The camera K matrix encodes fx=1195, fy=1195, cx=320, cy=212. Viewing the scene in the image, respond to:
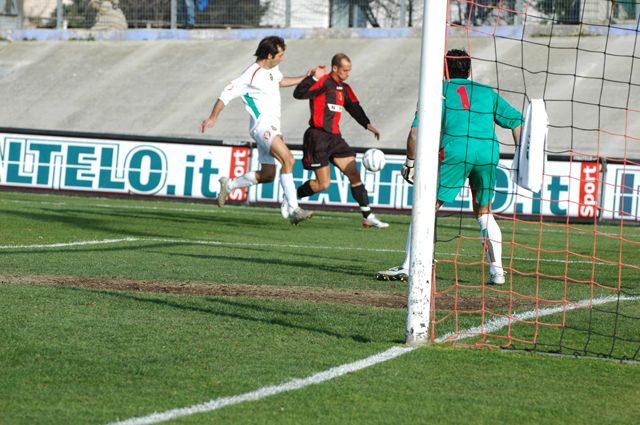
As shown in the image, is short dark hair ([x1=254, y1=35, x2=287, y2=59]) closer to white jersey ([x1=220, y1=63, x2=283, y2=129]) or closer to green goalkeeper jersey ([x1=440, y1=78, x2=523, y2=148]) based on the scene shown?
white jersey ([x1=220, y1=63, x2=283, y2=129])

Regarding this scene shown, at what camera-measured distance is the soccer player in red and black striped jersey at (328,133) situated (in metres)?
15.7

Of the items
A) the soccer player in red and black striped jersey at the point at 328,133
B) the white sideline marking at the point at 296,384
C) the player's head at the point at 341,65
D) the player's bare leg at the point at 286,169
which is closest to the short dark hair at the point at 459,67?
the white sideline marking at the point at 296,384

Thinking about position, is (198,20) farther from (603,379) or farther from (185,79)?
(603,379)

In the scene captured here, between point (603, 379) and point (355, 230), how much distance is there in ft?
35.0

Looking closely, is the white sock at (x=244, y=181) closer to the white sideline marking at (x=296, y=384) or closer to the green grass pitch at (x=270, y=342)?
the green grass pitch at (x=270, y=342)

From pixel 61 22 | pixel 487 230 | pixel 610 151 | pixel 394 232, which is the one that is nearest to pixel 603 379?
pixel 487 230

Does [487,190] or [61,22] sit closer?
[487,190]

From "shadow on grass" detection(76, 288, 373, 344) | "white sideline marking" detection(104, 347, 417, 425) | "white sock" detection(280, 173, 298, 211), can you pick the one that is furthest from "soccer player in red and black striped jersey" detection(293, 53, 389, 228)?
"white sideline marking" detection(104, 347, 417, 425)

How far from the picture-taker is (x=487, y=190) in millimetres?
9516

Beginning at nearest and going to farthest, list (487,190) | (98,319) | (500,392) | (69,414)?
(69,414) < (500,392) < (98,319) < (487,190)

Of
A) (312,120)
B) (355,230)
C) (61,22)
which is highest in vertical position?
(61,22)

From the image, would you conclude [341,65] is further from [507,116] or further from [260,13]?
[260,13]

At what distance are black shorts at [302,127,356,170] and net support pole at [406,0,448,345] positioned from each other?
367 inches

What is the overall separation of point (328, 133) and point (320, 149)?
0.27m
